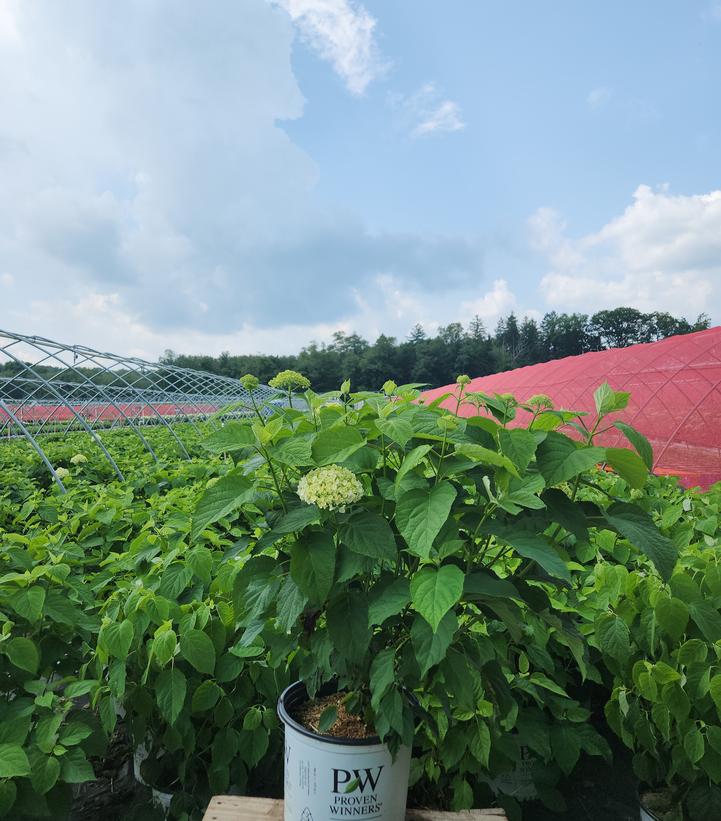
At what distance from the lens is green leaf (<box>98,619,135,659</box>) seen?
1.78m

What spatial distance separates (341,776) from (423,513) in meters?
0.83

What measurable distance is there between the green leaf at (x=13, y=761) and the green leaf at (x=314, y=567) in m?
0.99

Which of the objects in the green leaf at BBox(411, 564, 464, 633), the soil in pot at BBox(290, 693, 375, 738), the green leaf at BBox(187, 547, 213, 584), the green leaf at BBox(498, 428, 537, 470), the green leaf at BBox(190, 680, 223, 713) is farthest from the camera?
the green leaf at BBox(187, 547, 213, 584)

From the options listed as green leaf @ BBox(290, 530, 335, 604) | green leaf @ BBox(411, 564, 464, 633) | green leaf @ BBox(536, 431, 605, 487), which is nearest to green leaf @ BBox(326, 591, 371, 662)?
green leaf @ BBox(290, 530, 335, 604)

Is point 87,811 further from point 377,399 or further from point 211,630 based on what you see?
point 377,399

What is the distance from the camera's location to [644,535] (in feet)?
4.28

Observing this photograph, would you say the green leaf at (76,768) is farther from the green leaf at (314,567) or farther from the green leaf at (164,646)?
the green leaf at (314,567)

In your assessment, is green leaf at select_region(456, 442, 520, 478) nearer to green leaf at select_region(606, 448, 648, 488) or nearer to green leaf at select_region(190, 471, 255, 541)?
green leaf at select_region(606, 448, 648, 488)

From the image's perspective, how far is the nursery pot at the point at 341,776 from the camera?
1483 millimetres

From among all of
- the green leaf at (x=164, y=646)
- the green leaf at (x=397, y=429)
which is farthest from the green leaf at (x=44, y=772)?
the green leaf at (x=397, y=429)

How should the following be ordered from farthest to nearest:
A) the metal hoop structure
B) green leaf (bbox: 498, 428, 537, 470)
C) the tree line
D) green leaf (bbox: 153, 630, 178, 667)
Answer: the tree line < the metal hoop structure < green leaf (bbox: 153, 630, 178, 667) < green leaf (bbox: 498, 428, 537, 470)

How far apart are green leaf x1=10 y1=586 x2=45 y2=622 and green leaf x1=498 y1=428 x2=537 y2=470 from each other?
165 centimetres

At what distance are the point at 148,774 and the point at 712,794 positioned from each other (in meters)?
2.00

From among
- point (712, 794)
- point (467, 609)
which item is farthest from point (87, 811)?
point (712, 794)
